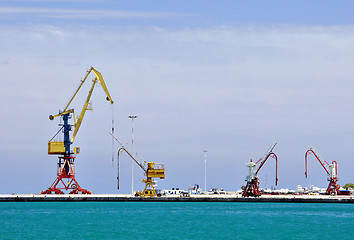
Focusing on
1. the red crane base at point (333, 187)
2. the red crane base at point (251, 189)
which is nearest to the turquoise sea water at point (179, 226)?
the red crane base at point (251, 189)

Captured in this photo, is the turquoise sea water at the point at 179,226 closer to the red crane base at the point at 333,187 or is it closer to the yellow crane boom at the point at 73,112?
the yellow crane boom at the point at 73,112

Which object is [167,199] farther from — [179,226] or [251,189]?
[179,226]

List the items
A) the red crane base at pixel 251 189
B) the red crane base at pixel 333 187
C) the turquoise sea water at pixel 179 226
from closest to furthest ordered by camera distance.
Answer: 1. the turquoise sea water at pixel 179 226
2. the red crane base at pixel 251 189
3. the red crane base at pixel 333 187

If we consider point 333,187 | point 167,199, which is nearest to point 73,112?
point 167,199

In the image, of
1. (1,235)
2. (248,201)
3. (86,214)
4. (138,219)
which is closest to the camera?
(1,235)

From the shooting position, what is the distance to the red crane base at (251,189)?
581ft

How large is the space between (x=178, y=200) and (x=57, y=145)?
3245cm

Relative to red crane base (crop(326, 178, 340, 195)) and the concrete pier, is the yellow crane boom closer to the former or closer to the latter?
the concrete pier

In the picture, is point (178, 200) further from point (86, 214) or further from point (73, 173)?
point (86, 214)

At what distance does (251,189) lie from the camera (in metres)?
182

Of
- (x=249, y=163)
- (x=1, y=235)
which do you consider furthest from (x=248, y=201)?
(x=1, y=235)

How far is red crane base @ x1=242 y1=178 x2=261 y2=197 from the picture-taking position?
177m

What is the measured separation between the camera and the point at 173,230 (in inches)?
3765

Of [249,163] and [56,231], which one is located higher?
[249,163]
